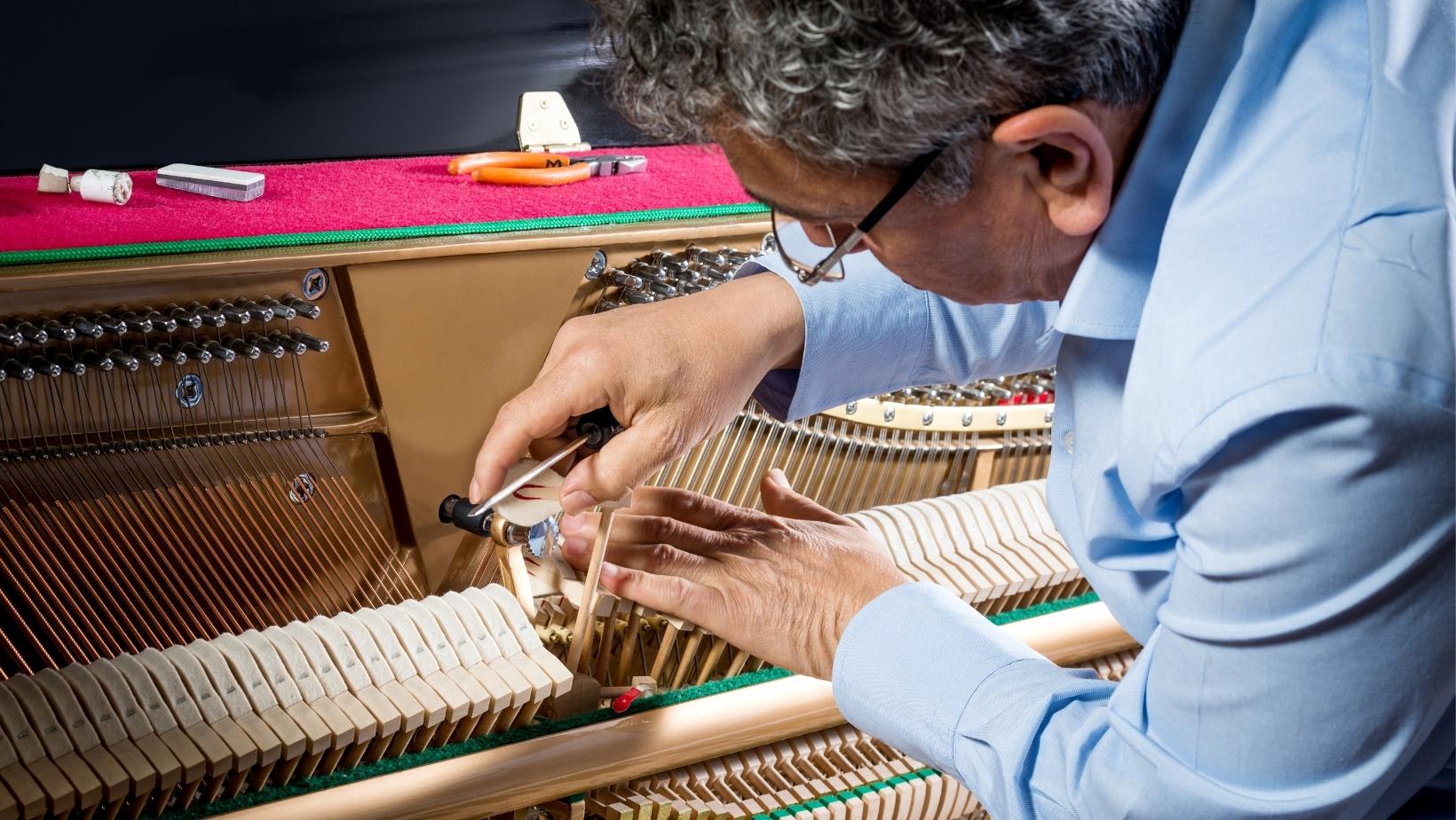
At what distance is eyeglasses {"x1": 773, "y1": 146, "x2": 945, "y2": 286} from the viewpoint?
108 cm

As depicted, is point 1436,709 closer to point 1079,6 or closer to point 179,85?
point 1079,6

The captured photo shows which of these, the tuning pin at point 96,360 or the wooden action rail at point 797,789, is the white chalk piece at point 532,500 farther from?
the tuning pin at point 96,360

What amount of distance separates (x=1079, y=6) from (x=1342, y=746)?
0.63 meters

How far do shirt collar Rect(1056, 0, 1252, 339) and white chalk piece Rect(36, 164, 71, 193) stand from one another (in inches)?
62.5

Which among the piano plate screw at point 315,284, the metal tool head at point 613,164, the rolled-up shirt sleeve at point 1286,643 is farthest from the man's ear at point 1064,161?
the metal tool head at point 613,164

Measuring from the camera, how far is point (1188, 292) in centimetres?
101

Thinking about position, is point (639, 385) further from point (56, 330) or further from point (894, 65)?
point (56, 330)

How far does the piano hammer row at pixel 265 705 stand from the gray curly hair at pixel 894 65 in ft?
2.54

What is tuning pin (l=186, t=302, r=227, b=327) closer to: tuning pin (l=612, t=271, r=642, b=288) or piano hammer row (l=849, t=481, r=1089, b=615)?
tuning pin (l=612, t=271, r=642, b=288)

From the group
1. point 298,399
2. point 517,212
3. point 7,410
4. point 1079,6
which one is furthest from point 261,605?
point 1079,6

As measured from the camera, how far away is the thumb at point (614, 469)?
1449 mm

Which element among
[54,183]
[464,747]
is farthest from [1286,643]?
[54,183]

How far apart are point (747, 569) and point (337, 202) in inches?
36.6

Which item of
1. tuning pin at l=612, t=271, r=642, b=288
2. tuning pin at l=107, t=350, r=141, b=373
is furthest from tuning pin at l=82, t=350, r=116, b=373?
tuning pin at l=612, t=271, r=642, b=288
